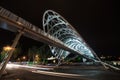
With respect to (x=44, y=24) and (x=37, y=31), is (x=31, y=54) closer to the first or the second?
(x=44, y=24)

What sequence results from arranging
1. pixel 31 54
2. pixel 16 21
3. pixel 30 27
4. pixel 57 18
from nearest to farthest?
1. pixel 16 21
2. pixel 30 27
3. pixel 57 18
4. pixel 31 54

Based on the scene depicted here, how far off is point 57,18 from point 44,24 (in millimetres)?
6051

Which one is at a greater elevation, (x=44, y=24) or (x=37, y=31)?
(x=44, y=24)

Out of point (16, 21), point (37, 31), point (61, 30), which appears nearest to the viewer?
point (16, 21)

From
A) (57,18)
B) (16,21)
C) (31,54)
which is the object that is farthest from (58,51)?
(16,21)

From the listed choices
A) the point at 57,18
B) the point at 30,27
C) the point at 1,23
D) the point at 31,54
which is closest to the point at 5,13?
the point at 1,23

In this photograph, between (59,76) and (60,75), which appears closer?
(59,76)

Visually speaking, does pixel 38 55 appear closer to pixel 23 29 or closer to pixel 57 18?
pixel 57 18

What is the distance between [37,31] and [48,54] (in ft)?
264

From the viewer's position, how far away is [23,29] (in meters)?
17.5

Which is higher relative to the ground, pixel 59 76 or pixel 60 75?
pixel 60 75

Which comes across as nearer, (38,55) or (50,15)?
(50,15)

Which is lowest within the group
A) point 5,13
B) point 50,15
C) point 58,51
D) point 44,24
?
point 5,13

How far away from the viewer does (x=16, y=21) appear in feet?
54.2
